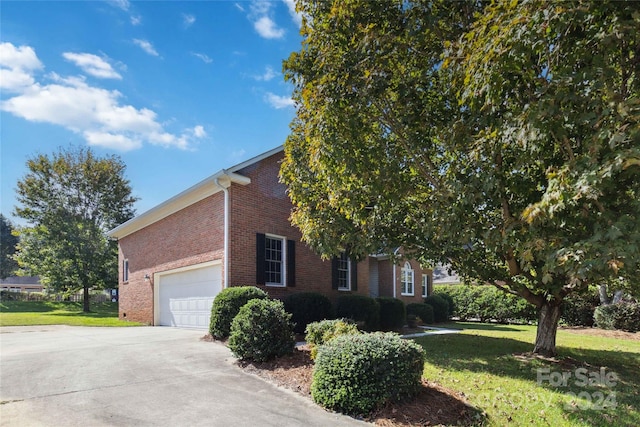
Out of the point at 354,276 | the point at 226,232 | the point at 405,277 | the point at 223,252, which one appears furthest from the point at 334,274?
the point at 405,277

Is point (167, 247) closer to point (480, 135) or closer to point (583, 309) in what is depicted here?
point (480, 135)

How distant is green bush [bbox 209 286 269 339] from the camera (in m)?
10.6

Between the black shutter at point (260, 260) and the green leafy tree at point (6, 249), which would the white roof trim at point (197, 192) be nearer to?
the black shutter at point (260, 260)

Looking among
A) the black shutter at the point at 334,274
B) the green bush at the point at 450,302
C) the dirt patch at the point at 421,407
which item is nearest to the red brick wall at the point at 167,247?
the black shutter at the point at 334,274

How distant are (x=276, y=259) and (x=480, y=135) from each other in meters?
9.43

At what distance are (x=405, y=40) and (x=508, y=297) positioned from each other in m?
19.2

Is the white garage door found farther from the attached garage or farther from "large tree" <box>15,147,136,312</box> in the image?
"large tree" <box>15,147,136,312</box>

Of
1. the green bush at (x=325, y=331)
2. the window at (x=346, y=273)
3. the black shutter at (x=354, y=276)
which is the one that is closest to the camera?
the green bush at (x=325, y=331)

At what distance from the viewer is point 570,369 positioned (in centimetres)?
801

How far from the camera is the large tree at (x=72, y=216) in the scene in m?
26.7

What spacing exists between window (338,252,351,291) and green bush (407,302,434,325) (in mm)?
4457

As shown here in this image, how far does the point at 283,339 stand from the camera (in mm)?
8234

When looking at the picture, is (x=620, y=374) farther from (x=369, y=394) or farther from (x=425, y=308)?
(x=425, y=308)

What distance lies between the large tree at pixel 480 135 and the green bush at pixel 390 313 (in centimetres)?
614
